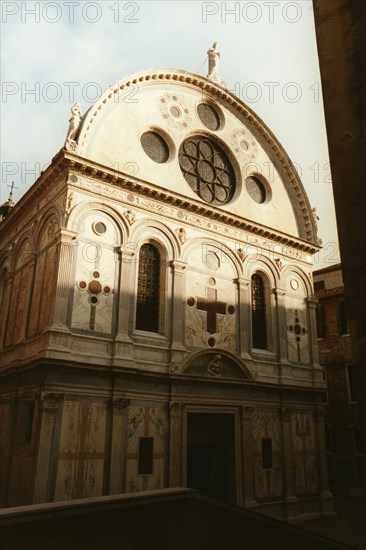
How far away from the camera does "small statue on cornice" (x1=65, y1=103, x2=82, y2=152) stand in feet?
48.1

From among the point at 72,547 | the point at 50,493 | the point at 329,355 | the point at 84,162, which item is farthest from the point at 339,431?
the point at 72,547

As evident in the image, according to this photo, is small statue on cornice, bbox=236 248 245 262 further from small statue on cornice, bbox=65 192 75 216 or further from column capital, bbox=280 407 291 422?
small statue on cornice, bbox=65 192 75 216

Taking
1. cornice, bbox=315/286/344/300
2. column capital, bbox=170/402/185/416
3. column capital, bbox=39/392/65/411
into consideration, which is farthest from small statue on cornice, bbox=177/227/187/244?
cornice, bbox=315/286/344/300

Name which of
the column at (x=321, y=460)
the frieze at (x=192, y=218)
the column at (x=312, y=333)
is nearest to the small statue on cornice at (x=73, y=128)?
the frieze at (x=192, y=218)

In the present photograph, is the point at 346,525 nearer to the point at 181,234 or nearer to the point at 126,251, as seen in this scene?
the point at 181,234

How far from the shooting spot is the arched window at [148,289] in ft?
50.9

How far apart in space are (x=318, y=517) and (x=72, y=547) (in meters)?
14.1

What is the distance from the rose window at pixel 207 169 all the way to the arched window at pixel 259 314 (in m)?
3.68

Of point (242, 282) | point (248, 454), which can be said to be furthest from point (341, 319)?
point (248, 454)

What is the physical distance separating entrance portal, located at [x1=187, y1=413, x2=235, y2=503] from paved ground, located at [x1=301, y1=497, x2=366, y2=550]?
2957 millimetres

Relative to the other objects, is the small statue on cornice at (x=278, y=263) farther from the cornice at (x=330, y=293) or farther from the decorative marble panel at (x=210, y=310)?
the cornice at (x=330, y=293)

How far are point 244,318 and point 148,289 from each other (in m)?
4.24

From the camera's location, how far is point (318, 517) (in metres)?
17.5

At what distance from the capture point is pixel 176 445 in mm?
14477
